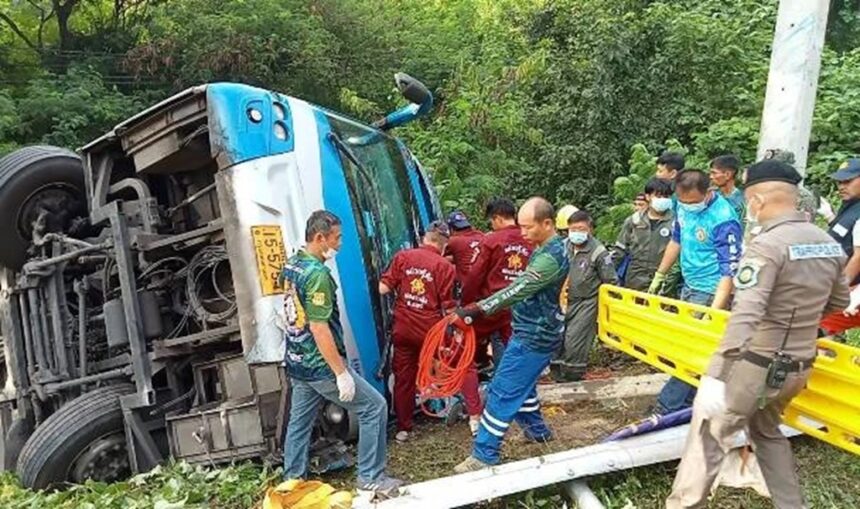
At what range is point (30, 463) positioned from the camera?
394cm

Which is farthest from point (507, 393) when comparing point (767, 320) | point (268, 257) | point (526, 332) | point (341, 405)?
point (767, 320)

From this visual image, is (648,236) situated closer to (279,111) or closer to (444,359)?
(444,359)

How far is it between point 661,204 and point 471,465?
2628 millimetres

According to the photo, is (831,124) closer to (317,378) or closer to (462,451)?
(462,451)

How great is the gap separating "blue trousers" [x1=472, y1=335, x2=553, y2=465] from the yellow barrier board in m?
0.53

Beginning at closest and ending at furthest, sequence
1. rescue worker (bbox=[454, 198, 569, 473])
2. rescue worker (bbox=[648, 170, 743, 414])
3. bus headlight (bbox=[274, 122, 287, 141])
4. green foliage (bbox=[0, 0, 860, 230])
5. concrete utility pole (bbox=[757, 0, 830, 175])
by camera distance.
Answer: rescue worker (bbox=[454, 198, 569, 473]) → bus headlight (bbox=[274, 122, 287, 141]) → rescue worker (bbox=[648, 170, 743, 414]) → concrete utility pole (bbox=[757, 0, 830, 175]) → green foliage (bbox=[0, 0, 860, 230])

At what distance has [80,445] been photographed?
13.0ft

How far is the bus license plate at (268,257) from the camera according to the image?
12.1 feet

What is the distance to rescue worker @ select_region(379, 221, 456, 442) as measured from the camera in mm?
4492

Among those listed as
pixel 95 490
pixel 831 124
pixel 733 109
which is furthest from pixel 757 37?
pixel 95 490

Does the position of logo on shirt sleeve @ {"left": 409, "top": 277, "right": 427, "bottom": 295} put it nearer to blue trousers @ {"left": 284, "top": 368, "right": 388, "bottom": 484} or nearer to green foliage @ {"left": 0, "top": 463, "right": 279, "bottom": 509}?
blue trousers @ {"left": 284, "top": 368, "right": 388, "bottom": 484}

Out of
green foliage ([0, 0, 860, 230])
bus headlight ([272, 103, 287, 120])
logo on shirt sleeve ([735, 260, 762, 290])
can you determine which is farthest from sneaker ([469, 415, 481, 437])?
green foliage ([0, 0, 860, 230])

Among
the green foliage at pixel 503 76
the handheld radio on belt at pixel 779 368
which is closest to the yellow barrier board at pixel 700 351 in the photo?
the handheld radio on belt at pixel 779 368

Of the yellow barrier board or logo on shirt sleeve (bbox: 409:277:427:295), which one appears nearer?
the yellow barrier board
